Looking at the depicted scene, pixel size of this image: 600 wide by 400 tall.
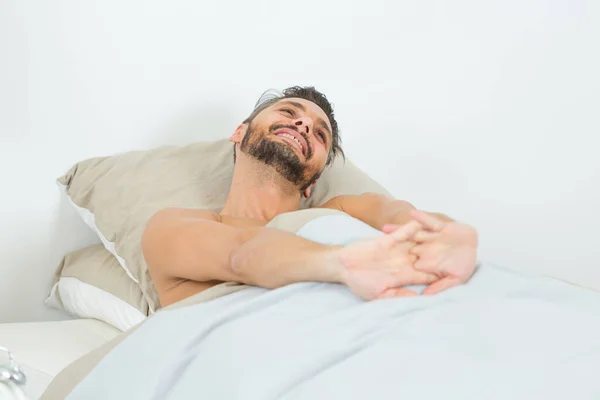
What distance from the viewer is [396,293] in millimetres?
1067

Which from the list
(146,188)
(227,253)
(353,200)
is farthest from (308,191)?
(227,253)

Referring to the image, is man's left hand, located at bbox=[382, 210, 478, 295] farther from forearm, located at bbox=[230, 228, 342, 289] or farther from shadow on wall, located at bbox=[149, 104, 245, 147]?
shadow on wall, located at bbox=[149, 104, 245, 147]

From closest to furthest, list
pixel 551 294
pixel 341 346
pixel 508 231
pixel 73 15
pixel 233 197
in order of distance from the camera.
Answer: pixel 341 346 → pixel 551 294 → pixel 233 197 → pixel 73 15 → pixel 508 231

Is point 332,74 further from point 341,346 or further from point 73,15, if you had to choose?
point 341,346

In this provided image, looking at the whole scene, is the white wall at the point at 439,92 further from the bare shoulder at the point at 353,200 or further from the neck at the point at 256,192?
the bare shoulder at the point at 353,200

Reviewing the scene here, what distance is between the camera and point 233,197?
5.29ft

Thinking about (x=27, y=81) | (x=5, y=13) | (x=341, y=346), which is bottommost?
(x=341, y=346)

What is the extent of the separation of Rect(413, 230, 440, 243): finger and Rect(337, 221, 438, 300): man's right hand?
2 cm

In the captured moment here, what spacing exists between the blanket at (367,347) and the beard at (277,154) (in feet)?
1.50

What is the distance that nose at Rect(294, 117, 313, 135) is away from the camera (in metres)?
1.59

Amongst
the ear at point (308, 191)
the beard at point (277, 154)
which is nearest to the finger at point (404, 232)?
the beard at point (277, 154)

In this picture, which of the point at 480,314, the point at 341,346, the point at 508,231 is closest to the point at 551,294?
the point at 480,314

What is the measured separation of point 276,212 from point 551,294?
674 mm

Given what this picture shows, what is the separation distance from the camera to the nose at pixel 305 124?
159cm
